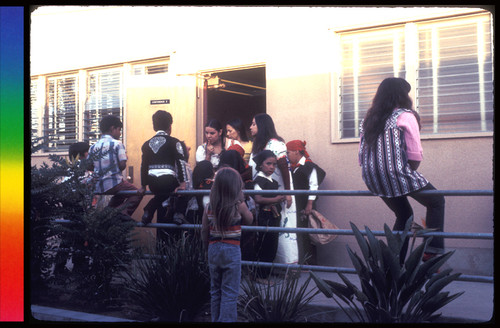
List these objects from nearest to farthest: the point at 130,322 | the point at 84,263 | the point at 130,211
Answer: the point at 130,322, the point at 84,263, the point at 130,211

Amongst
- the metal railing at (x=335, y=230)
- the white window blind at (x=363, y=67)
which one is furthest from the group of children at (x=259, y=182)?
the white window blind at (x=363, y=67)

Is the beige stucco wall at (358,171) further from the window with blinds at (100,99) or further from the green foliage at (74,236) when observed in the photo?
the window with blinds at (100,99)

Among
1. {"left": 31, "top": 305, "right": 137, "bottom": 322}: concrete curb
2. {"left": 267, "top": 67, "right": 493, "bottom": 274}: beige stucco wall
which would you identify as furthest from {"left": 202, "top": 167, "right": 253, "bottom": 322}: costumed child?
{"left": 267, "top": 67, "right": 493, "bottom": 274}: beige stucco wall

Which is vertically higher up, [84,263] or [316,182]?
[316,182]

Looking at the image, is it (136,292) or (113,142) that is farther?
(113,142)

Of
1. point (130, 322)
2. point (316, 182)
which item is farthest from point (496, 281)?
point (316, 182)

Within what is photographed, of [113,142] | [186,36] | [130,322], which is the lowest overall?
[130,322]

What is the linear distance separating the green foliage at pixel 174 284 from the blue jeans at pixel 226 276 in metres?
0.49

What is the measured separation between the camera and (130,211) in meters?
7.57

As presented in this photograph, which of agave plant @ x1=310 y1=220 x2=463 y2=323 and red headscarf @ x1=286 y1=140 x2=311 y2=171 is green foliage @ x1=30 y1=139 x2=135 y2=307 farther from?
red headscarf @ x1=286 y1=140 x2=311 y2=171

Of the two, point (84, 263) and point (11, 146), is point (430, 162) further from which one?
point (11, 146)

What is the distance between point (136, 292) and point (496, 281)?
297 cm

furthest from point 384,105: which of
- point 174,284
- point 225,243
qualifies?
point 174,284

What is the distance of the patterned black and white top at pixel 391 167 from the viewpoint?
536 centimetres
